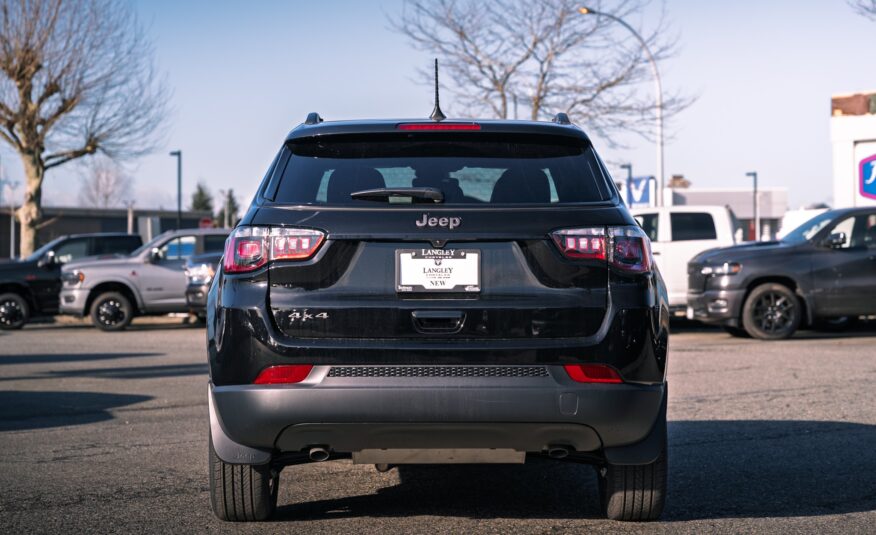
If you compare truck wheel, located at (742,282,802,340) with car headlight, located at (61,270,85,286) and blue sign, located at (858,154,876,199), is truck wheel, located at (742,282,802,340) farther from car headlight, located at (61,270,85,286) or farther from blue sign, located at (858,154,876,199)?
blue sign, located at (858,154,876,199)

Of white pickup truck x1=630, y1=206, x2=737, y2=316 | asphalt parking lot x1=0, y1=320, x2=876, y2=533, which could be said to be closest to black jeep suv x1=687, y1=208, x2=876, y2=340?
white pickup truck x1=630, y1=206, x2=737, y2=316

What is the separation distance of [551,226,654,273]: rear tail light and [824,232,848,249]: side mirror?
11.8 metres

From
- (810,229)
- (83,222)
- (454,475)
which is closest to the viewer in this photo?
(454,475)

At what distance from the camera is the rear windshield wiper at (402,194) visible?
4461 millimetres

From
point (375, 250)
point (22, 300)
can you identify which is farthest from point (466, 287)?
point (22, 300)

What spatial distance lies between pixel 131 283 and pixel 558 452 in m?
16.8

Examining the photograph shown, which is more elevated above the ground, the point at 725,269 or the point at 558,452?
the point at 725,269

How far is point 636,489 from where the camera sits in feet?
15.8

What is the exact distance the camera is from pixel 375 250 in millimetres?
4363

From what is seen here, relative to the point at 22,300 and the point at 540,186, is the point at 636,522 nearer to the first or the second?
the point at 540,186

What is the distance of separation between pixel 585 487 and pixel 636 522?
0.91 meters

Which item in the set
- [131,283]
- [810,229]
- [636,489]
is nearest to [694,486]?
[636,489]

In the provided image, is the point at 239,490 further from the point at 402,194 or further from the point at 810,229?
the point at 810,229

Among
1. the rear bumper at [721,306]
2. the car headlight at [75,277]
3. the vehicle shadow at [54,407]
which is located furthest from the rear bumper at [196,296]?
the rear bumper at [721,306]
